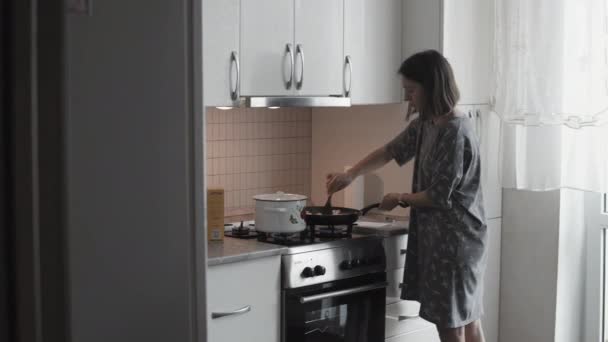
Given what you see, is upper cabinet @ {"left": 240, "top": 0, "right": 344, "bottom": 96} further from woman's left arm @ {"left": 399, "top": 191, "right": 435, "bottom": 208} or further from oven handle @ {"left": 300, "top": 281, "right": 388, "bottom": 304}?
oven handle @ {"left": 300, "top": 281, "right": 388, "bottom": 304}

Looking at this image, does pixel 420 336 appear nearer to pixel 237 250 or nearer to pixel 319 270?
pixel 319 270

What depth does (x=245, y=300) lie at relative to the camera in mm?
2924

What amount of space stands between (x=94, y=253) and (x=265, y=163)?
7.98 ft

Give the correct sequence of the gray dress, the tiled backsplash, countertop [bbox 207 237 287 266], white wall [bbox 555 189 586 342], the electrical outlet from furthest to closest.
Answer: white wall [bbox 555 189 586 342], the tiled backsplash, the gray dress, countertop [bbox 207 237 287 266], the electrical outlet

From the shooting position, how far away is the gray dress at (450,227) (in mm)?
3119

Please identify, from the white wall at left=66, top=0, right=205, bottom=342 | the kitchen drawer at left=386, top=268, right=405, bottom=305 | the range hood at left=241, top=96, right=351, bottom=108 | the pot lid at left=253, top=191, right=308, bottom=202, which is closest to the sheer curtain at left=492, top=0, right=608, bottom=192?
the kitchen drawer at left=386, top=268, right=405, bottom=305

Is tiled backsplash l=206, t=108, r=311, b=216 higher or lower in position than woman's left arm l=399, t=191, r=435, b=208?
higher

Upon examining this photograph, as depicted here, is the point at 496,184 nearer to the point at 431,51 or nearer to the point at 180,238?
the point at 431,51

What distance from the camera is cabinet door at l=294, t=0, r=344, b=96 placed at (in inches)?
127

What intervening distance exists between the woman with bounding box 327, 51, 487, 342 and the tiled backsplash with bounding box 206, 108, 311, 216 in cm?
75

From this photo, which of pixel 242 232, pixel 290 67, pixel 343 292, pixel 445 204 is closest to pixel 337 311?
pixel 343 292

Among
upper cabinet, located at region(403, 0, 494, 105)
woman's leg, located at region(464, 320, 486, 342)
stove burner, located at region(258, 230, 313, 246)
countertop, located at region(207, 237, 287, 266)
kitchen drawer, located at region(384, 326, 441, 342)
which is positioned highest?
upper cabinet, located at region(403, 0, 494, 105)

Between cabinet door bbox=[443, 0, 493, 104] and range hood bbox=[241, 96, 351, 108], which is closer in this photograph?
range hood bbox=[241, 96, 351, 108]

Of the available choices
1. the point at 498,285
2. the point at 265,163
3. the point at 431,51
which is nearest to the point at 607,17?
the point at 431,51
